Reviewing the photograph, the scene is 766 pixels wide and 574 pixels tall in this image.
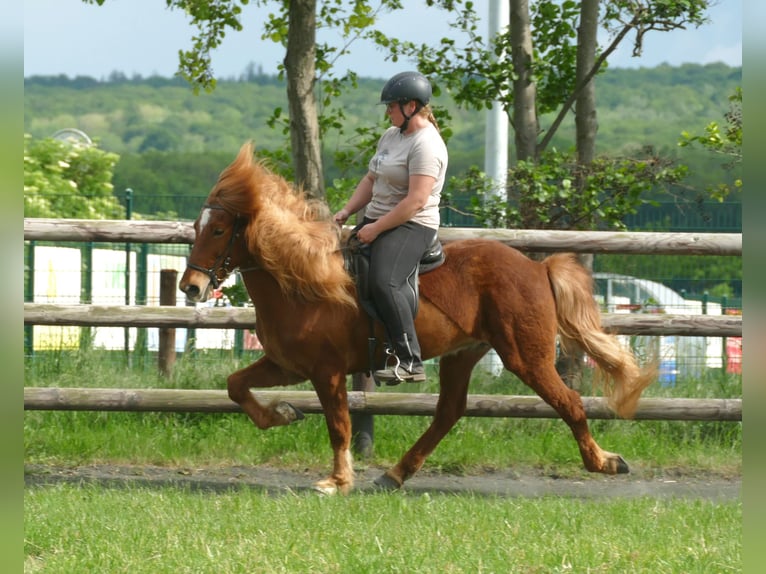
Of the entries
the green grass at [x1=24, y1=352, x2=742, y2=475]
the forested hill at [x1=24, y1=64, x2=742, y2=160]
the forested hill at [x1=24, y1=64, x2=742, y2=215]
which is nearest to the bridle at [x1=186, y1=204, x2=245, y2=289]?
the green grass at [x1=24, y1=352, x2=742, y2=475]

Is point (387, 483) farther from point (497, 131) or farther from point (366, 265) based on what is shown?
point (497, 131)

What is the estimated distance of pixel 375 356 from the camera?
21.0ft

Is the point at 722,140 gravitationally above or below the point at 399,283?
above

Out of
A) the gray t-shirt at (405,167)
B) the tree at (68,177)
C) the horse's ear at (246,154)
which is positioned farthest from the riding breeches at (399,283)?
the tree at (68,177)

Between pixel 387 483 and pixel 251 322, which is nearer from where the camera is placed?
pixel 387 483

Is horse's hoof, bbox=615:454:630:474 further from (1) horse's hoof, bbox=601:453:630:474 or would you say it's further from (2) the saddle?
(2) the saddle

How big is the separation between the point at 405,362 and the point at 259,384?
3.50 feet

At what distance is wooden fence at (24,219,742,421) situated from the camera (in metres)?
7.34

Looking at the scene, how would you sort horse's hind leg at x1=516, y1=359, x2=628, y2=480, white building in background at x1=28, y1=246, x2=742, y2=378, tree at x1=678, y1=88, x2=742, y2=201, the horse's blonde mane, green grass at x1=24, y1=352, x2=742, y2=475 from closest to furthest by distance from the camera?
the horse's blonde mane → horse's hind leg at x1=516, y1=359, x2=628, y2=480 → green grass at x1=24, y1=352, x2=742, y2=475 → tree at x1=678, y1=88, x2=742, y2=201 → white building in background at x1=28, y1=246, x2=742, y2=378

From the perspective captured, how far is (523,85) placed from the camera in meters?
10.2

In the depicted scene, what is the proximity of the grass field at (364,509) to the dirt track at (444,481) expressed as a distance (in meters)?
0.11

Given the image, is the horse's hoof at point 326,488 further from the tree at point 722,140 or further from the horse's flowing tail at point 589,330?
the tree at point 722,140

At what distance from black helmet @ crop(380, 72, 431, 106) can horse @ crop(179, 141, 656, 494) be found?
0.91m

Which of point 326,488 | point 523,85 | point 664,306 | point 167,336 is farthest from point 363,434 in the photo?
point 664,306
